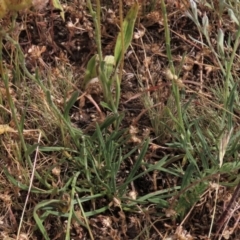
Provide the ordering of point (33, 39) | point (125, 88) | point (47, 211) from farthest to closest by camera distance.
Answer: point (33, 39) < point (125, 88) < point (47, 211)

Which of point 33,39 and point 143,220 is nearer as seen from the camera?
point 143,220

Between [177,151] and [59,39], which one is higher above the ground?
[59,39]

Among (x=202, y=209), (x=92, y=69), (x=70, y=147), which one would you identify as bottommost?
(x=202, y=209)

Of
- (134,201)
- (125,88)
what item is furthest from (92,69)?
(134,201)

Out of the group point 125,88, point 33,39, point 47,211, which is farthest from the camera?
point 33,39

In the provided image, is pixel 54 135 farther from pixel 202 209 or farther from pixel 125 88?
pixel 202 209

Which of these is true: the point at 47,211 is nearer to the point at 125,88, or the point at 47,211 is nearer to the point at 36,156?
the point at 36,156
